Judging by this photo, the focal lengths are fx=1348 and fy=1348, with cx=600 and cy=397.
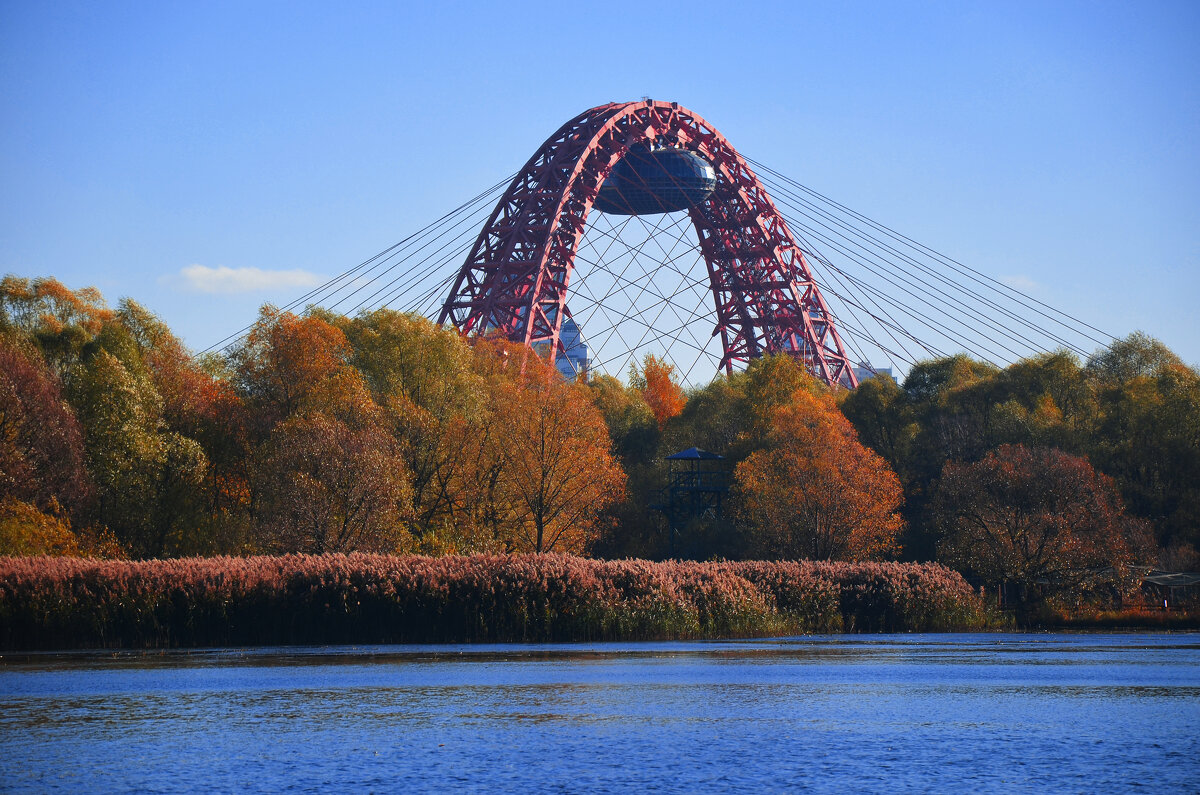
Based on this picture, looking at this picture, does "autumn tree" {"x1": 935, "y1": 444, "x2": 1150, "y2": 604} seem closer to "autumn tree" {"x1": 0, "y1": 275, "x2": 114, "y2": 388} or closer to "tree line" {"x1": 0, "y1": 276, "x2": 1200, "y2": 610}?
"tree line" {"x1": 0, "y1": 276, "x2": 1200, "y2": 610}

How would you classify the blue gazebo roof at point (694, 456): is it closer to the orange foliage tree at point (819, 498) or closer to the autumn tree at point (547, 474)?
the orange foliage tree at point (819, 498)

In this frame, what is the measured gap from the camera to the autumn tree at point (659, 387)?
8950 cm

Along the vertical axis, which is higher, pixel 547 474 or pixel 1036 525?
pixel 547 474

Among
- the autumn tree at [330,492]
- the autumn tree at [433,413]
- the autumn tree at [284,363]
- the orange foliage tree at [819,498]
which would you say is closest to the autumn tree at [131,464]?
the autumn tree at [284,363]

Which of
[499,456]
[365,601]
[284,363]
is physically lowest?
[365,601]

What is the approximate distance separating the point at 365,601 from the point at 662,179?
2253 inches

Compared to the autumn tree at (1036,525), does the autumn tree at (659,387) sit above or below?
above

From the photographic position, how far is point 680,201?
8875cm

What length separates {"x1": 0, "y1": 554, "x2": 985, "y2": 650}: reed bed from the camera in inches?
1256

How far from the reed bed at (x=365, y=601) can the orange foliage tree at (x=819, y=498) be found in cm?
1526

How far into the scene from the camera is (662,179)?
86688 millimetres

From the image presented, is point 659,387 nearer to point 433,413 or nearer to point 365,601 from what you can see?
point 433,413

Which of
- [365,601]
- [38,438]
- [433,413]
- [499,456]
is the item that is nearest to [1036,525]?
[499,456]

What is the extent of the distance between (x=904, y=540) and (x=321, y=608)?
3333 cm
